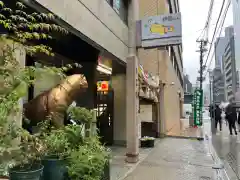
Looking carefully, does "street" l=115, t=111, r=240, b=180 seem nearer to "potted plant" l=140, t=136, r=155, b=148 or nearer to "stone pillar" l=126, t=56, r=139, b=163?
"stone pillar" l=126, t=56, r=139, b=163

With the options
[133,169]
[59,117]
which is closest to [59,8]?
[59,117]

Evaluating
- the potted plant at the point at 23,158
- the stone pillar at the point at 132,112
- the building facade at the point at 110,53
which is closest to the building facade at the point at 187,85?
the building facade at the point at 110,53

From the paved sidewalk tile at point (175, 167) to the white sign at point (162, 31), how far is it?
4089 millimetres

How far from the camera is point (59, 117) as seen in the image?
5.99 m

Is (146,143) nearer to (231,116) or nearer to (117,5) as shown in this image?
(117,5)

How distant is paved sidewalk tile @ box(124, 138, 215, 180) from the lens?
666 centimetres

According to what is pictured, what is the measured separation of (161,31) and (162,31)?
5 centimetres

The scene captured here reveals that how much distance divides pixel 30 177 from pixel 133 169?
4647mm

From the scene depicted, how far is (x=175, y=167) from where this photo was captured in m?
7.70

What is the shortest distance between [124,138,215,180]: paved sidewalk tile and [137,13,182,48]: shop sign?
4078mm

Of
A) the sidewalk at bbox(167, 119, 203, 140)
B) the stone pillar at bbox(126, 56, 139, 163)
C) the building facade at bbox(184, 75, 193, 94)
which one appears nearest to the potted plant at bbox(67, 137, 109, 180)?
the stone pillar at bbox(126, 56, 139, 163)

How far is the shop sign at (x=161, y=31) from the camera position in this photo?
8.86 m

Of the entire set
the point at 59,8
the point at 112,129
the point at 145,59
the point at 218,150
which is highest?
the point at 145,59

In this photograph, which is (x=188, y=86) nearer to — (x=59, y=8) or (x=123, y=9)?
(x=123, y=9)
